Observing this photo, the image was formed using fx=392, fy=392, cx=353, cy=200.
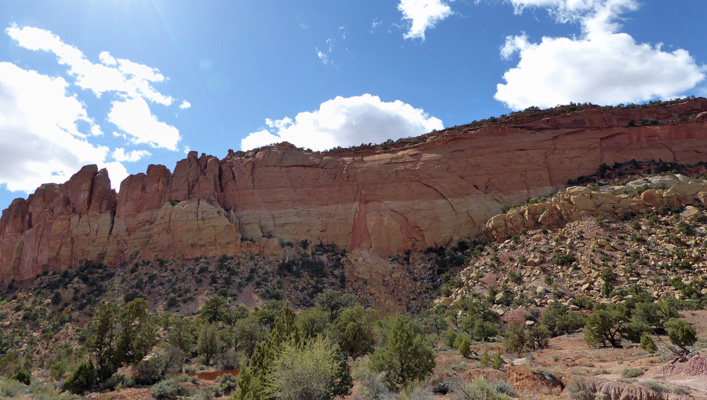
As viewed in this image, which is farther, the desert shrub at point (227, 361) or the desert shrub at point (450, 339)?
the desert shrub at point (450, 339)

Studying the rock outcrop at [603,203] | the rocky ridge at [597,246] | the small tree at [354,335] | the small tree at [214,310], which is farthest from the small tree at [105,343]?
the rock outcrop at [603,203]

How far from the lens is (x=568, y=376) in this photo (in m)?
11.5

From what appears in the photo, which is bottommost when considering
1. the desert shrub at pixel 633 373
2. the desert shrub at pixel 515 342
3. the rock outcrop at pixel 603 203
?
the desert shrub at pixel 515 342

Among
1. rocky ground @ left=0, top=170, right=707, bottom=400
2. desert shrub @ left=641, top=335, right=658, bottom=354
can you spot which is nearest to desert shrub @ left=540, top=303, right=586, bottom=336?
rocky ground @ left=0, top=170, right=707, bottom=400

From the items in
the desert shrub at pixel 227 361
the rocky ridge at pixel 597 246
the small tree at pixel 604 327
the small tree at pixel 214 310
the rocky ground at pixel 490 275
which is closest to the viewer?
the small tree at pixel 604 327

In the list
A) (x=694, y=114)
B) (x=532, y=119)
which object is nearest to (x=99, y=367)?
(x=532, y=119)

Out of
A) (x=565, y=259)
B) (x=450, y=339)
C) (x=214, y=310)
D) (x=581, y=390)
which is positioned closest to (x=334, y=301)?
(x=214, y=310)

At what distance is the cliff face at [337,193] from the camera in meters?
39.8

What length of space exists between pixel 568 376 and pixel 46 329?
35.4 meters

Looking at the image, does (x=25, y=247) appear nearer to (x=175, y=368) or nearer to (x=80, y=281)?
(x=80, y=281)

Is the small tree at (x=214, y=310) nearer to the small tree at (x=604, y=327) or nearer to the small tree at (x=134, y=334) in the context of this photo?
the small tree at (x=134, y=334)

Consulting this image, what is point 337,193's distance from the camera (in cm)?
4378

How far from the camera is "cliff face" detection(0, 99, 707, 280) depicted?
39.8 meters

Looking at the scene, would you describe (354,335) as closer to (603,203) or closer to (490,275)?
(490,275)
